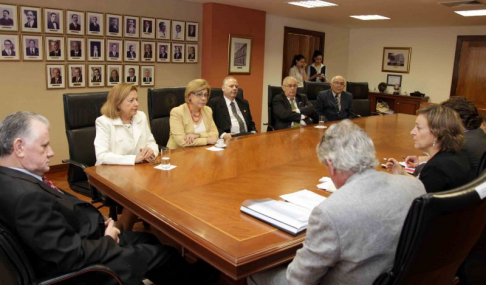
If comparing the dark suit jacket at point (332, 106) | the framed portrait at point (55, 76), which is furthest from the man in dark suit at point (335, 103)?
the framed portrait at point (55, 76)

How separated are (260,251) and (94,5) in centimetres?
445

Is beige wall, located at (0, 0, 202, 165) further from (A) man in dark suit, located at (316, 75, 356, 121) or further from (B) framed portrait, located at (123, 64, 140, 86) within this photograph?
(A) man in dark suit, located at (316, 75, 356, 121)

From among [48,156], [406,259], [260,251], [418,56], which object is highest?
[418,56]

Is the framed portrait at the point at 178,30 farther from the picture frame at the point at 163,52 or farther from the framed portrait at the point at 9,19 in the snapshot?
the framed portrait at the point at 9,19

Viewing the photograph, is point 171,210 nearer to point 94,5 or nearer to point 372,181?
point 372,181

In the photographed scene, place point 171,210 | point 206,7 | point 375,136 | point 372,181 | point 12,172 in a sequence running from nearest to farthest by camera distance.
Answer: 1. point 372,181
2. point 12,172
3. point 171,210
4. point 375,136
5. point 206,7

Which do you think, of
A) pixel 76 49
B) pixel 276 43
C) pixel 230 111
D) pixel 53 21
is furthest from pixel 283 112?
pixel 276 43

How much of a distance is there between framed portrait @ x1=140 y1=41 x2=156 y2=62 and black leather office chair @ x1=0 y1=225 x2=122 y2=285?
14.4 ft

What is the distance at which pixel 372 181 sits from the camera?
1273mm

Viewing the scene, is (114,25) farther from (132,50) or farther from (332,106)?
(332,106)

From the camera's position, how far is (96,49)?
16.6ft

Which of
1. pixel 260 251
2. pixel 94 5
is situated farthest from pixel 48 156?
pixel 94 5

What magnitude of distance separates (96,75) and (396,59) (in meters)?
6.50

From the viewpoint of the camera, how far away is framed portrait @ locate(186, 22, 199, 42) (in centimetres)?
599
